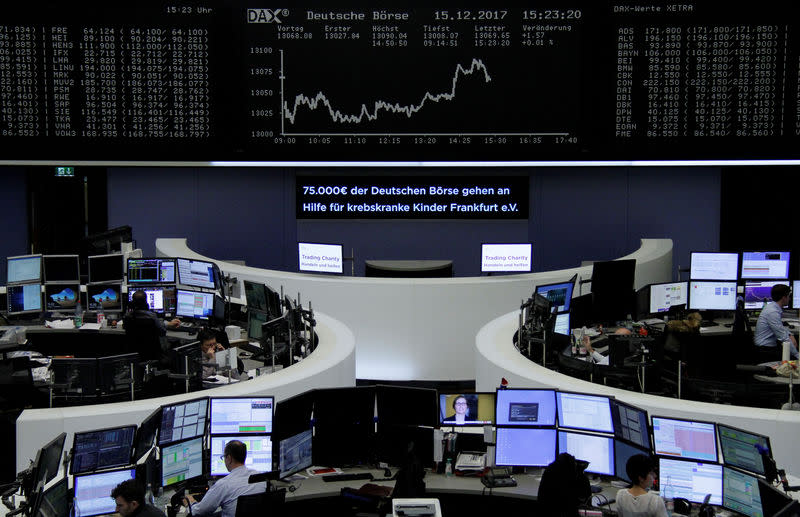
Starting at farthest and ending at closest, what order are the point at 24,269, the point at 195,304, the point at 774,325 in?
the point at 195,304
the point at 24,269
the point at 774,325

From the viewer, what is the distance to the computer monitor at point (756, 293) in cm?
1038

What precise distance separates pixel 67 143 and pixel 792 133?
6527mm

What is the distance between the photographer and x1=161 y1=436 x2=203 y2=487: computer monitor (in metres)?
5.92

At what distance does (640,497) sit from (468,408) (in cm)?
141

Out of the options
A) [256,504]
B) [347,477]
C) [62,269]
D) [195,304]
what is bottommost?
[347,477]

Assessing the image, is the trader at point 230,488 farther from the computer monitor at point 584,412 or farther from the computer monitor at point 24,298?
the computer monitor at point 24,298

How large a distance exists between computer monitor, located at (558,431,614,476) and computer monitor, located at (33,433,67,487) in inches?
111

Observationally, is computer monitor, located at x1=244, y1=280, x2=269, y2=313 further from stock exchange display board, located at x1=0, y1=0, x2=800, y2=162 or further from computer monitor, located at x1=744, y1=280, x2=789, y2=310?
computer monitor, located at x1=744, y1=280, x2=789, y2=310

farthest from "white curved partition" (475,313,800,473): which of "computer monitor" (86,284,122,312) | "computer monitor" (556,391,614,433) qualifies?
"computer monitor" (86,284,122,312)

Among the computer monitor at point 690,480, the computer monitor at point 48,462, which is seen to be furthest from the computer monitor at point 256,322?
the computer monitor at point 690,480

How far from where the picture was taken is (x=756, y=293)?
10.4 meters

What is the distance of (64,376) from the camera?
6.97 m

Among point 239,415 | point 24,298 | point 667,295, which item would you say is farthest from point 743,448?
point 24,298

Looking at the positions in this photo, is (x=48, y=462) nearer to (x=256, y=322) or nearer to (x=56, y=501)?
(x=56, y=501)
